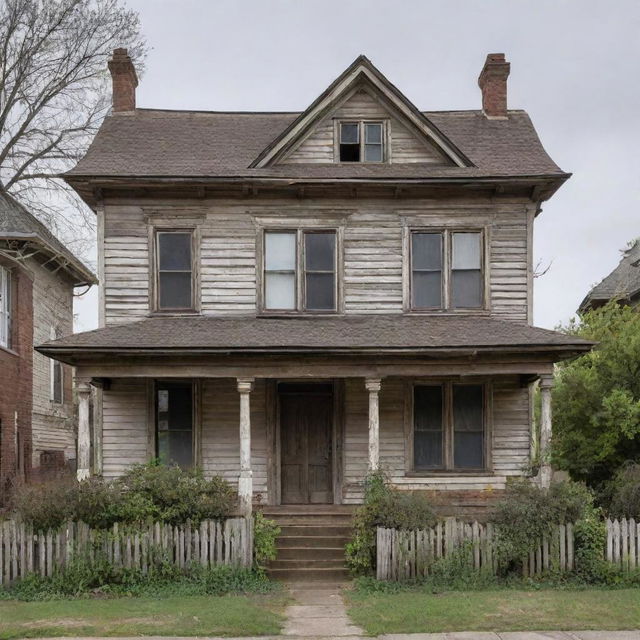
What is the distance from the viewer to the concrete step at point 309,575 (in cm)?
1405

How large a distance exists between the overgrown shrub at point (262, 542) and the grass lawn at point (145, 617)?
1.27m

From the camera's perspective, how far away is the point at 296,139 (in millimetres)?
17156

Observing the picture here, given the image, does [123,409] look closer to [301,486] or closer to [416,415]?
[301,486]

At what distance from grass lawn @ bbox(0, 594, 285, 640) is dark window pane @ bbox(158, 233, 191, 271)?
7.02 m

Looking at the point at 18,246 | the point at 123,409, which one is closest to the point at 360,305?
the point at 123,409

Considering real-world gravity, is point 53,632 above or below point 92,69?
below

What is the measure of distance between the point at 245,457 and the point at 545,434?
18.1 ft

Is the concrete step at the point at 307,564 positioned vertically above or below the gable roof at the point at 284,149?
below

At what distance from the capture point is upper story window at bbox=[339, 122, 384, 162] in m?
17.5

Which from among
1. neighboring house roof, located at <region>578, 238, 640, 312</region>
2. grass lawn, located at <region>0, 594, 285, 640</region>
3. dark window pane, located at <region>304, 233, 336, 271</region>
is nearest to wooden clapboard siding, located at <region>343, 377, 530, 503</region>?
dark window pane, located at <region>304, 233, 336, 271</region>

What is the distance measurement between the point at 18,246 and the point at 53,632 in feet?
39.4

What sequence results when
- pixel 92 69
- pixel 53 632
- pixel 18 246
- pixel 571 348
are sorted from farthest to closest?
pixel 92 69 < pixel 18 246 < pixel 571 348 < pixel 53 632

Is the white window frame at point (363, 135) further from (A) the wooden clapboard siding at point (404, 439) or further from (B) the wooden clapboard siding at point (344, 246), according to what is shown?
(A) the wooden clapboard siding at point (404, 439)

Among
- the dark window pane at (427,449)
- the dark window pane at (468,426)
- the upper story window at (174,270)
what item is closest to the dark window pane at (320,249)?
the upper story window at (174,270)
